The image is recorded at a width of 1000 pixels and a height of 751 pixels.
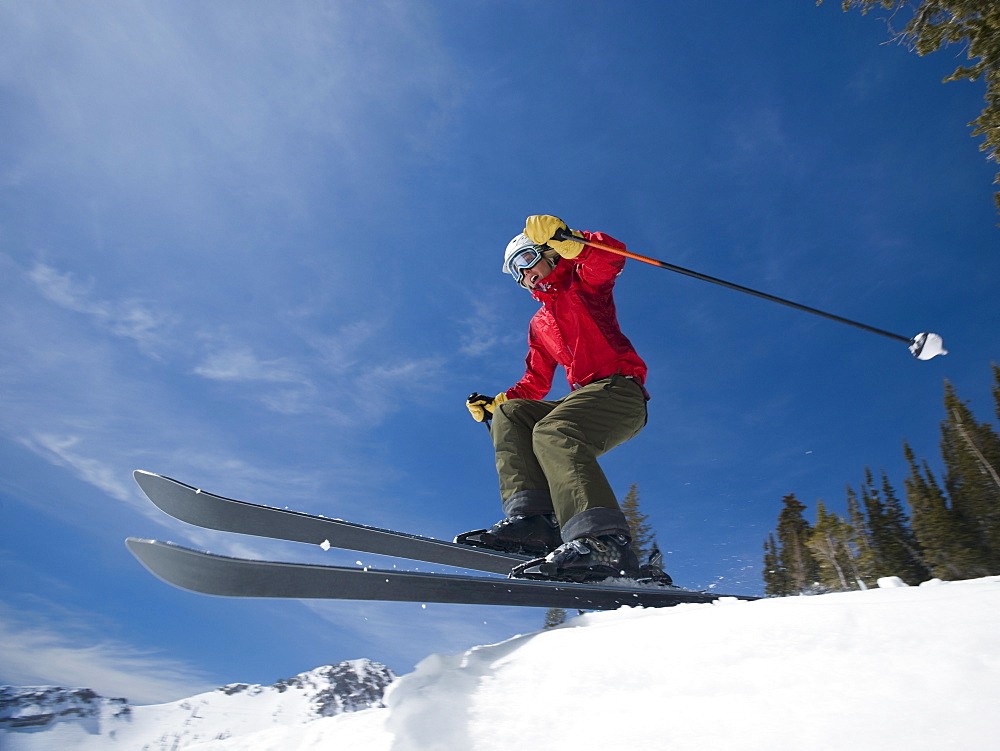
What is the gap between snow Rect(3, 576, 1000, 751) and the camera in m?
0.70

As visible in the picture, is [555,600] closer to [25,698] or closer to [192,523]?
[25,698]

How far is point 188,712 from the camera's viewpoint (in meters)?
1.31

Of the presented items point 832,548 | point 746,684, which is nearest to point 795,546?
point 832,548

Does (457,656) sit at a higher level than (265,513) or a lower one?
lower

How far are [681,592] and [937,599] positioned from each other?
1.25m

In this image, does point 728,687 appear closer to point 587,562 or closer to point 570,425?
point 587,562

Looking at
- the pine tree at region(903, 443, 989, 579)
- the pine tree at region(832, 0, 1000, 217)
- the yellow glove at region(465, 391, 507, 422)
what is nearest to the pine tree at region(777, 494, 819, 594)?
the pine tree at region(903, 443, 989, 579)

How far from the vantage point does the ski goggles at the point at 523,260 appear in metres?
3.72

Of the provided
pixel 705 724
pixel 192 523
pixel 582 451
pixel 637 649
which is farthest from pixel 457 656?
pixel 192 523

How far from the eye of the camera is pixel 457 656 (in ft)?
3.66

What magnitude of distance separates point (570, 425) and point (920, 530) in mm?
47025

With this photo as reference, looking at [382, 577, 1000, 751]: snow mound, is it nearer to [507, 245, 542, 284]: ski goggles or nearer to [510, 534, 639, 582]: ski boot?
[510, 534, 639, 582]: ski boot

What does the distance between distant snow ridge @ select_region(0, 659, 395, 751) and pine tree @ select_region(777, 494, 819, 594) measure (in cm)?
3333

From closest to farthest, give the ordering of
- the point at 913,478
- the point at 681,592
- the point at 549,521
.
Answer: the point at 681,592
the point at 549,521
the point at 913,478
